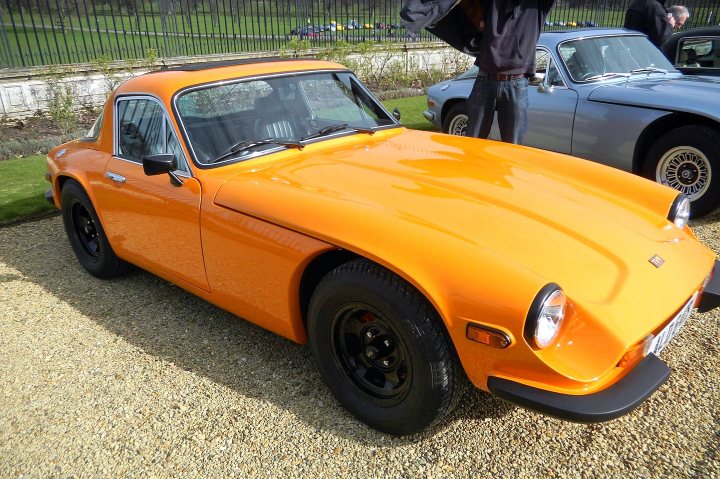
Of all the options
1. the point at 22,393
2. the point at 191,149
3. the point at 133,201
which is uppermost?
the point at 191,149

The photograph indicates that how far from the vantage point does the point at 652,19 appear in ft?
22.7

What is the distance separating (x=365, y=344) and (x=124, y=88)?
2.44m

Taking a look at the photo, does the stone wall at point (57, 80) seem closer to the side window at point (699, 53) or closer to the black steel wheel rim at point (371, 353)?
the side window at point (699, 53)

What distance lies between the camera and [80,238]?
13.7ft

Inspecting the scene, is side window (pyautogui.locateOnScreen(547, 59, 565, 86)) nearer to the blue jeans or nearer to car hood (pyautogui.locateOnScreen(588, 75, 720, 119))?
car hood (pyautogui.locateOnScreen(588, 75, 720, 119))

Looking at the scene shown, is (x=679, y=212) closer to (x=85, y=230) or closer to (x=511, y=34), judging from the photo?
(x=511, y=34)

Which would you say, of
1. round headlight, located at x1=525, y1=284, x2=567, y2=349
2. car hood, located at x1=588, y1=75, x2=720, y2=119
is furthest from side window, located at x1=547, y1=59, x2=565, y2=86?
round headlight, located at x1=525, y1=284, x2=567, y2=349

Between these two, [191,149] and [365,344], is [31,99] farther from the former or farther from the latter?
[365,344]

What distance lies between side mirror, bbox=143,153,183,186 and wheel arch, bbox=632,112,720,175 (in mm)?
3891

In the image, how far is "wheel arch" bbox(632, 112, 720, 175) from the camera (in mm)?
4477

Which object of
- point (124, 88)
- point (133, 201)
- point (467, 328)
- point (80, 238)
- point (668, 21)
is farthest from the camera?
point (668, 21)

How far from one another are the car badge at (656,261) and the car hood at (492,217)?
0.03 meters

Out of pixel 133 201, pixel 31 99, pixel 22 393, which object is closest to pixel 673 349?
pixel 133 201

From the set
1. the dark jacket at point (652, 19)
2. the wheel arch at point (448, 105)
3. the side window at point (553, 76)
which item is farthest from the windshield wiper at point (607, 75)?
the dark jacket at point (652, 19)
